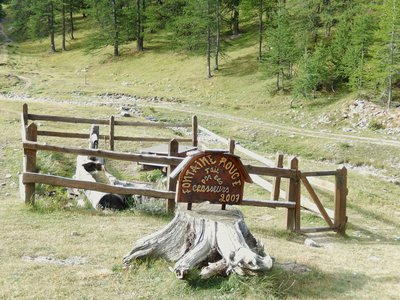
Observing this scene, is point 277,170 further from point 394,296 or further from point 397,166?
point 397,166

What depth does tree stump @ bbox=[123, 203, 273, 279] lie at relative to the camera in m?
6.60

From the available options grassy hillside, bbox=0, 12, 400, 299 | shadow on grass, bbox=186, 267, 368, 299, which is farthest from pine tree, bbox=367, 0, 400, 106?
shadow on grass, bbox=186, 267, 368, 299

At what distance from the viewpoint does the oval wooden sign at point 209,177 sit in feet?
26.4

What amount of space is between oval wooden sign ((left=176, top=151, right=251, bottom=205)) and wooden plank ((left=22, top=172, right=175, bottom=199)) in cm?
249

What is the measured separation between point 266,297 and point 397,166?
2125 cm

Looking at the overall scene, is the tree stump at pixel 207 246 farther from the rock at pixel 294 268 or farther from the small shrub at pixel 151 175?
the small shrub at pixel 151 175

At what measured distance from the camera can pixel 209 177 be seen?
814 centimetres

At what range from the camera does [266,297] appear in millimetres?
6387

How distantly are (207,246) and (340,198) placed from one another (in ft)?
18.2

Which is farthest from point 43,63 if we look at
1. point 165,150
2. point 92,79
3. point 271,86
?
point 165,150

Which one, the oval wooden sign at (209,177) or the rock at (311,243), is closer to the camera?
the oval wooden sign at (209,177)

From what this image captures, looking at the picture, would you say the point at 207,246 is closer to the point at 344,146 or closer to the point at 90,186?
the point at 90,186

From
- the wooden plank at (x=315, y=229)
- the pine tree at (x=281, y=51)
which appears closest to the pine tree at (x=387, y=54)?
the pine tree at (x=281, y=51)

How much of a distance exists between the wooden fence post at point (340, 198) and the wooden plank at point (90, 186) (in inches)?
164
